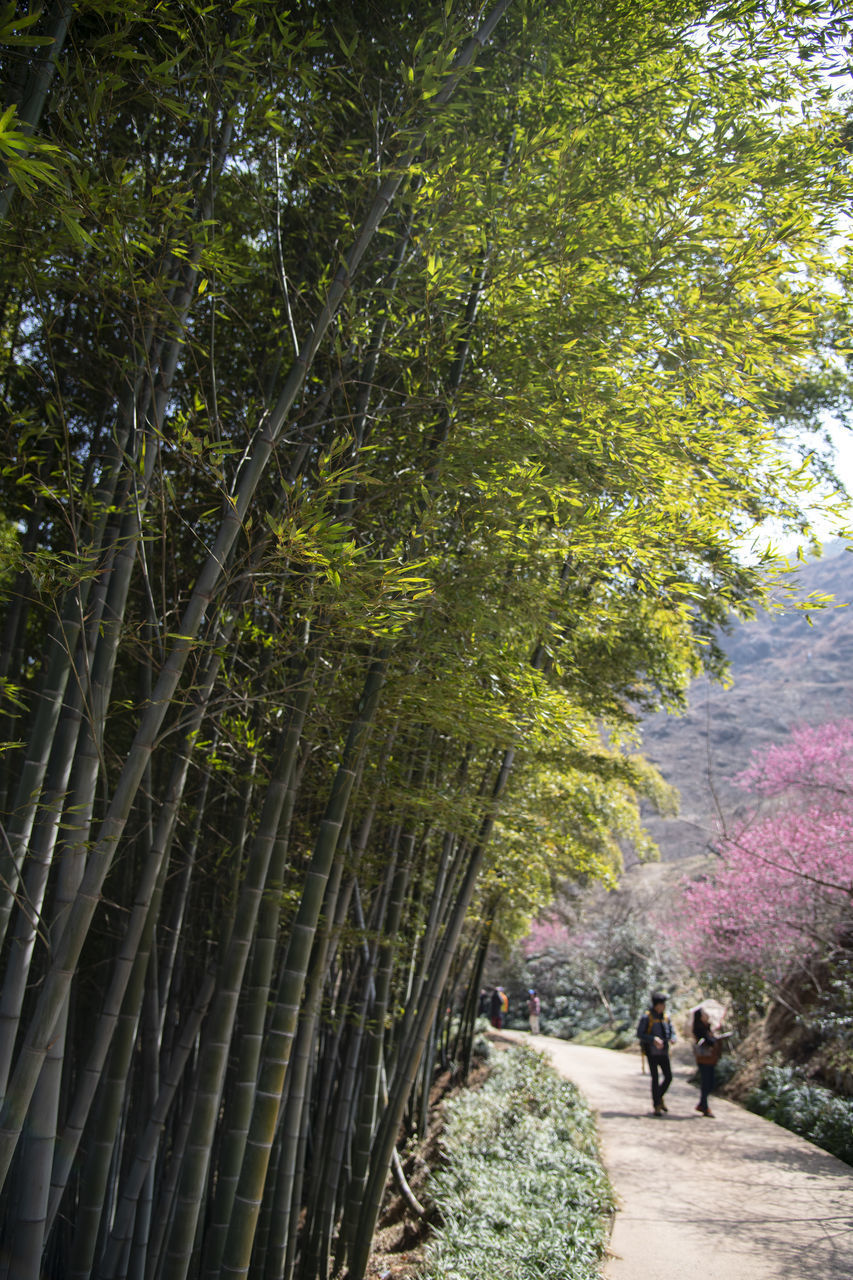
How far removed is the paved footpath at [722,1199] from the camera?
12.0 ft

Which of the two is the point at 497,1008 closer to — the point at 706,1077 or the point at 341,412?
the point at 706,1077

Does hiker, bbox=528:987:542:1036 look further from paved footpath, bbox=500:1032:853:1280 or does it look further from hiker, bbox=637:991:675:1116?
hiker, bbox=637:991:675:1116

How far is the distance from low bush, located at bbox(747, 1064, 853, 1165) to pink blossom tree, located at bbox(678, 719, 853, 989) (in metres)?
1.05

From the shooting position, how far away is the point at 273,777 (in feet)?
9.32

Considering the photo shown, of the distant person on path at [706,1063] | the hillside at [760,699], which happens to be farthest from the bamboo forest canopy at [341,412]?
the hillside at [760,699]

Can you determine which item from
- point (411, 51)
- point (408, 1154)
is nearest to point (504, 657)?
point (411, 51)

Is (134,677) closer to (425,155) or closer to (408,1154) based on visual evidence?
(425,155)

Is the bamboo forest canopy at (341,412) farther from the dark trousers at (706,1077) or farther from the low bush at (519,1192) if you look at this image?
the dark trousers at (706,1077)

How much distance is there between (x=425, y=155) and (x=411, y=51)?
12.8 inches

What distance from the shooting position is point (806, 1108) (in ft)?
20.8

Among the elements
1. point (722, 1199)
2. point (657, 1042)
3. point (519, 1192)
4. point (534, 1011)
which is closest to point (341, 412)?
point (519, 1192)

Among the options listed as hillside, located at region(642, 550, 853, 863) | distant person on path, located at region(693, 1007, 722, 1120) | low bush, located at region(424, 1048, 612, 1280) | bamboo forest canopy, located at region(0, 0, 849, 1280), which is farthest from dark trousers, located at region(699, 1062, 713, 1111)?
hillside, located at region(642, 550, 853, 863)

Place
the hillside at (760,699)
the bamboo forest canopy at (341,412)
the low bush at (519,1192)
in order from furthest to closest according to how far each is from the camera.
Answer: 1. the hillside at (760,699)
2. the low bush at (519,1192)
3. the bamboo forest canopy at (341,412)

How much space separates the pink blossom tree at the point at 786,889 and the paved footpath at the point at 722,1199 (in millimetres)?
1671
